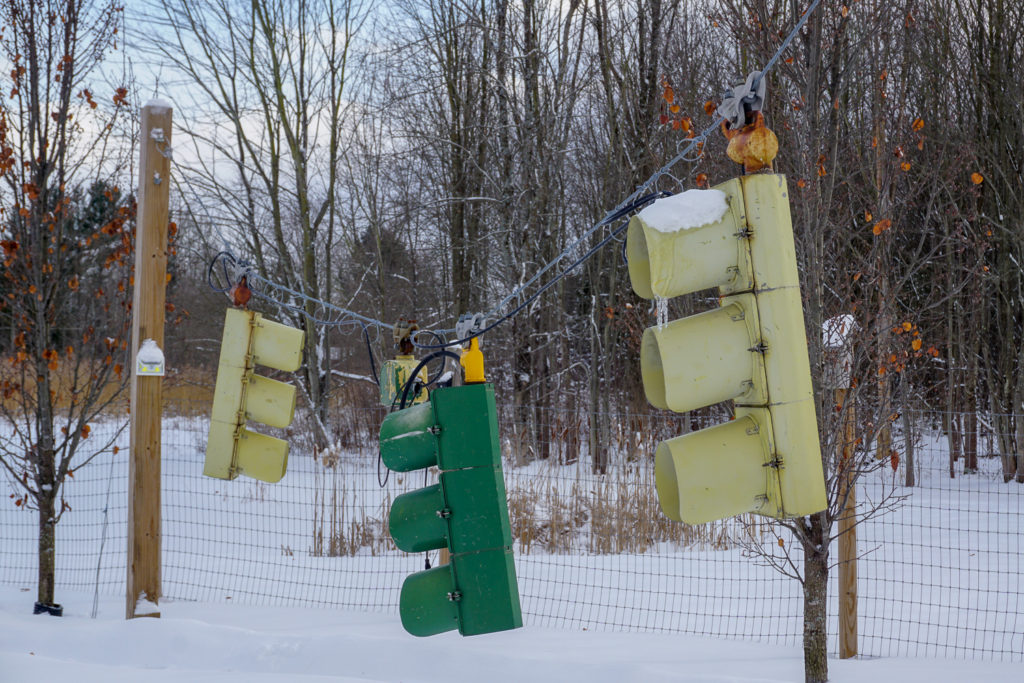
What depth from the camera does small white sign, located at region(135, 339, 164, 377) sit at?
573cm

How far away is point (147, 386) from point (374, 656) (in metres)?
2.43

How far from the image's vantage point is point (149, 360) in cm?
574

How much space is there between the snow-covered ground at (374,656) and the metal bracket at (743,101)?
2.98 metres

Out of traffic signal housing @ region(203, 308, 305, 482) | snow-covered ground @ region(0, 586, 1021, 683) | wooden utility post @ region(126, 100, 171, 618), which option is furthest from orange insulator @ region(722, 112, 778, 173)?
wooden utility post @ region(126, 100, 171, 618)

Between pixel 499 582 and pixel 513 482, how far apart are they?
6.00 metres

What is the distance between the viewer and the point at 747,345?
77.8 inches

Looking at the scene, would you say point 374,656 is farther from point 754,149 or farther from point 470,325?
point 754,149

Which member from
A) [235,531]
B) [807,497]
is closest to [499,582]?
[807,497]

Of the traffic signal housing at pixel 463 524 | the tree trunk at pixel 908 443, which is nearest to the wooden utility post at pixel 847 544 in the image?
the tree trunk at pixel 908 443

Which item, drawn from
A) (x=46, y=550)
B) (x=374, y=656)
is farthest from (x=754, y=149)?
(x=46, y=550)

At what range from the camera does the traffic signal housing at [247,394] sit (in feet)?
15.2

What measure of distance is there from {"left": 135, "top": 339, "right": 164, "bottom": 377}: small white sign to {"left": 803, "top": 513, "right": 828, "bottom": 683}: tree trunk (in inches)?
167

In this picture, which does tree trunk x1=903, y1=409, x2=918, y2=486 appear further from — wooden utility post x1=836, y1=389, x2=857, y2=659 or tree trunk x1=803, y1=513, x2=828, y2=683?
tree trunk x1=803, y1=513, x2=828, y2=683

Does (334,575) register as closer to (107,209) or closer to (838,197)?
(107,209)
